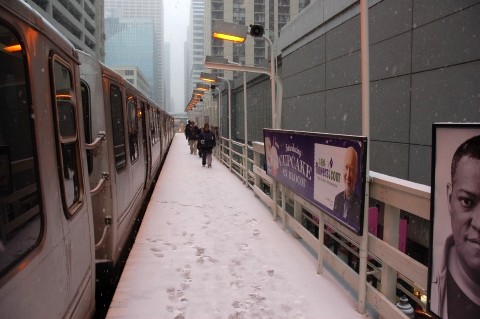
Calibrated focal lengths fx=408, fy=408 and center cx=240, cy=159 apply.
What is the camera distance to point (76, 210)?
3115 mm

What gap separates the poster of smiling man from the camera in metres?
2.11

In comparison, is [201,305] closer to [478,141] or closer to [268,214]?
[478,141]

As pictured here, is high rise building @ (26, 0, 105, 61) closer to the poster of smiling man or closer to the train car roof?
the train car roof

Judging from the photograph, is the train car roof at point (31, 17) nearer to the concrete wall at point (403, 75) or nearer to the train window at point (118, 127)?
the train window at point (118, 127)

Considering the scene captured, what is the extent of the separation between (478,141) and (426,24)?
6798mm

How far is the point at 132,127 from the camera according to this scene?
6.79m

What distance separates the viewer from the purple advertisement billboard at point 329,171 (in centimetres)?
356

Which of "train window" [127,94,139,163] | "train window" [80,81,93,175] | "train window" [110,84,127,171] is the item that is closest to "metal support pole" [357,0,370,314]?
"train window" [80,81,93,175]

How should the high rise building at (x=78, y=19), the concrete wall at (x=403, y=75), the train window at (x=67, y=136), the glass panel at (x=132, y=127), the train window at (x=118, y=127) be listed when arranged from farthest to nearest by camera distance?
the high rise building at (x=78, y=19) → the concrete wall at (x=403, y=75) → the glass panel at (x=132, y=127) → the train window at (x=118, y=127) → the train window at (x=67, y=136)

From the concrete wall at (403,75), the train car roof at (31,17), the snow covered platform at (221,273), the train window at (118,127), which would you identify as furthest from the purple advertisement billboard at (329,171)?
the concrete wall at (403,75)

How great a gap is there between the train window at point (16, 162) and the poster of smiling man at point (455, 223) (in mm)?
2315

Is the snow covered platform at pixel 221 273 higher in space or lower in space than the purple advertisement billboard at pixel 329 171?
lower

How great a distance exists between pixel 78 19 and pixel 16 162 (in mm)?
84311

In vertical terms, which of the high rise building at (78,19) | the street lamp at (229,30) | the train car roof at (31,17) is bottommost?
the train car roof at (31,17)
